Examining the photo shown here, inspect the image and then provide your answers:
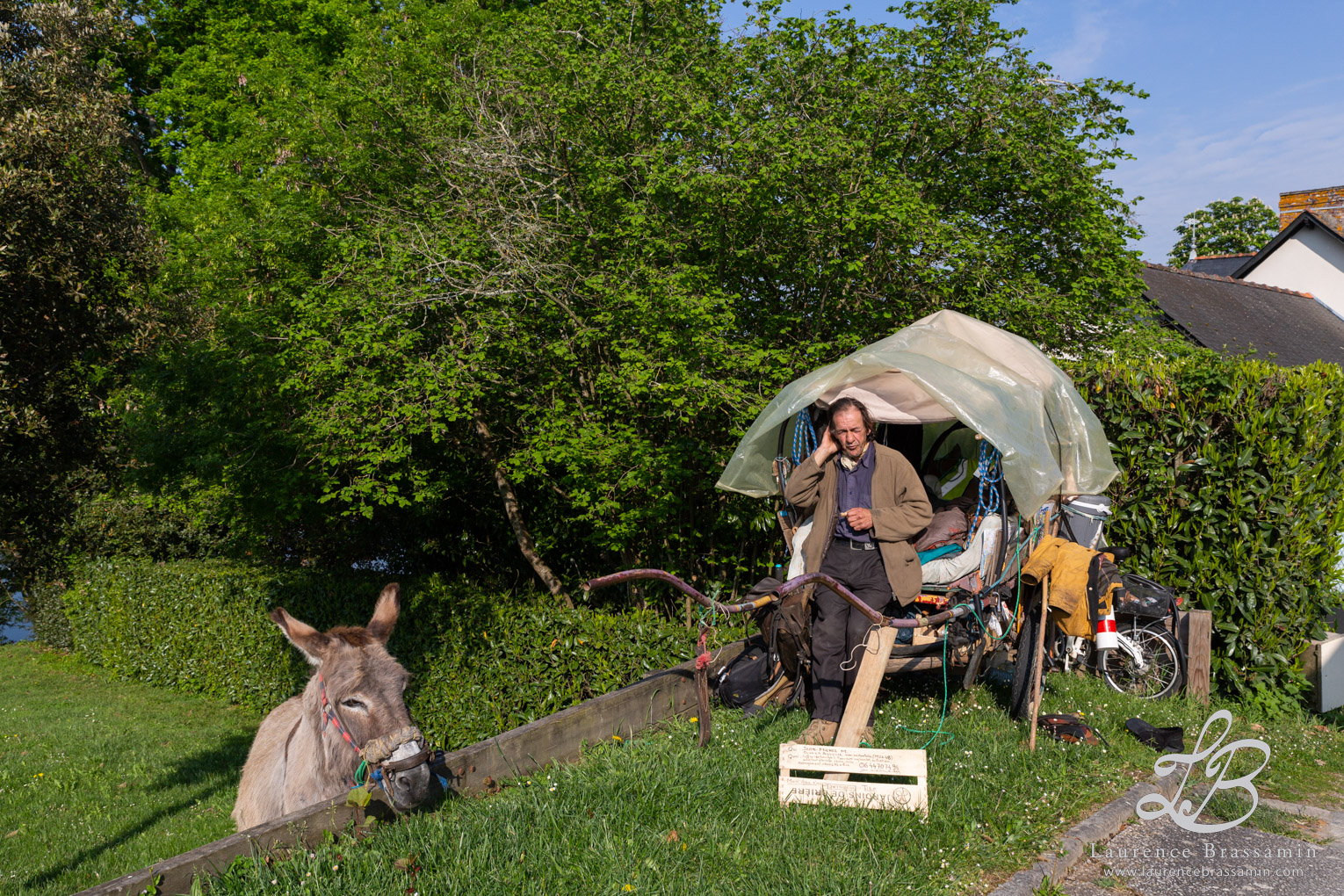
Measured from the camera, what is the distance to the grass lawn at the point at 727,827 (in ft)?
12.5

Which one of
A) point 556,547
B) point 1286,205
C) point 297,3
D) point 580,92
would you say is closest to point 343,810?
point 580,92

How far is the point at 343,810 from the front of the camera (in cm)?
412

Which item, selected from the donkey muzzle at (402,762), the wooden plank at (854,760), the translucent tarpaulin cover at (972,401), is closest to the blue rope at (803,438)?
the translucent tarpaulin cover at (972,401)

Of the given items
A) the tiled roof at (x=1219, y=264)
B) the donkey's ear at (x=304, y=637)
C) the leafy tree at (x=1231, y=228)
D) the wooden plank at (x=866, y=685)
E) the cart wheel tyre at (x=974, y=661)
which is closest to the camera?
the donkey's ear at (x=304, y=637)

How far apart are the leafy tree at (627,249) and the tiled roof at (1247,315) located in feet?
43.9

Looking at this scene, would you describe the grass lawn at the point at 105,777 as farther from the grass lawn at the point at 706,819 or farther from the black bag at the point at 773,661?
the black bag at the point at 773,661

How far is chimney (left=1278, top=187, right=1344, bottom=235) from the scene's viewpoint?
31.6 metres

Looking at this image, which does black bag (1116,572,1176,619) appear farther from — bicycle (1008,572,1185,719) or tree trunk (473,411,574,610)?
tree trunk (473,411,574,610)

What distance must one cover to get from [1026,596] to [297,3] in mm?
18929

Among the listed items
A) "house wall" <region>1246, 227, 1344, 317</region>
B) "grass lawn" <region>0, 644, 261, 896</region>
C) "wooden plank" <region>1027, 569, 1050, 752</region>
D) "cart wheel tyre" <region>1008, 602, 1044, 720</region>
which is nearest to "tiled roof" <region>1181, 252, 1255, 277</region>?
"house wall" <region>1246, 227, 1344, 317</region>

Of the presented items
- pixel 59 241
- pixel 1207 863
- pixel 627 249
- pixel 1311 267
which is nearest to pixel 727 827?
pixel 1207 863

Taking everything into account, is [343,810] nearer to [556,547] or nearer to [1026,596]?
[1026,596]

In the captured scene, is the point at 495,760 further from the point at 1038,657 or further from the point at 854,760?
the point at 1038,657

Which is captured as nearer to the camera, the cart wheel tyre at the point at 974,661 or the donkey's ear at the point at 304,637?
the donkey's ear at the point at 304,637
